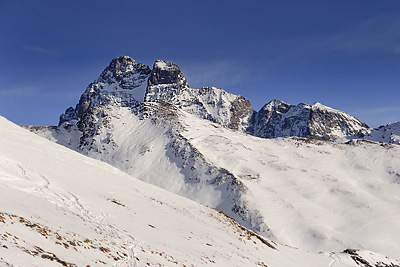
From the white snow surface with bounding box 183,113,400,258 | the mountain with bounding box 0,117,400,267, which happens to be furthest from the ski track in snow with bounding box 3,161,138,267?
the white snow surface with bounding box 183,113,400,258

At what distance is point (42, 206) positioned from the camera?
19.9 metres

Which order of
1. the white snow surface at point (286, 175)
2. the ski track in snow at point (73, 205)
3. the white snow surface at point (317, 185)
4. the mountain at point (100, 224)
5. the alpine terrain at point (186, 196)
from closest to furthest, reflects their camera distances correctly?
1. the mountain at point (100, 224)
2. the alpine terrain at point (186, 196)
3. the ski track in snow at point (73, 205)
4. the white snow surface at point (317, 185)
5. the white snow surface at point (286, 175)

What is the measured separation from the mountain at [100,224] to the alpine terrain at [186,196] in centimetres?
11

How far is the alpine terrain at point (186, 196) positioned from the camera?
17609 mm

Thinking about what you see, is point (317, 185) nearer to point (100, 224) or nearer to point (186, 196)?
point (186, 196)

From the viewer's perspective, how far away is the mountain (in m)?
14.0

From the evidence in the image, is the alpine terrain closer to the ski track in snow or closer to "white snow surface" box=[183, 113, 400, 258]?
the ski track in snow

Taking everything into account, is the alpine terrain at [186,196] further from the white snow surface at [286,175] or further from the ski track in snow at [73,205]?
the white snow surface at [286,175]

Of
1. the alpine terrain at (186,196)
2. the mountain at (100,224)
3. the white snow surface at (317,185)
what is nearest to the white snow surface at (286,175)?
the white snow surface at (317,185)

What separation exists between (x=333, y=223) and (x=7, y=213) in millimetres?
55342

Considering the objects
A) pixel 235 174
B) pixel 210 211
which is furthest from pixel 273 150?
pixel 210 211

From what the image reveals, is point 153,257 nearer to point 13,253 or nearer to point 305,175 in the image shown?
point 13,253

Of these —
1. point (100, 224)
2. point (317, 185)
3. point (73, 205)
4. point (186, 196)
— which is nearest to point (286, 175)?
point (317, 185)

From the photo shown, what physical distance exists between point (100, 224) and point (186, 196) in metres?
46.5
